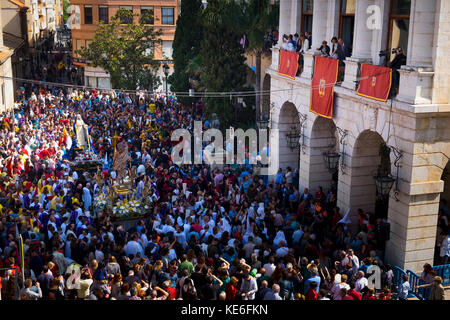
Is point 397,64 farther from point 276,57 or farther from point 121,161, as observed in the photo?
point 121,161

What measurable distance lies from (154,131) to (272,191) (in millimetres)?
11017

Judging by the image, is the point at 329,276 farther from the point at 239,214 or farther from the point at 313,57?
the point at 313,57

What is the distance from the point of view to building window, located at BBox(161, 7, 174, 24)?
178 feet

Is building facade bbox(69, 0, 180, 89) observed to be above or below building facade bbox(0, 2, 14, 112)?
above

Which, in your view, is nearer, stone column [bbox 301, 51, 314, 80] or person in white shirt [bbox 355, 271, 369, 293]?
person in white shirt [bbox 355, 271, 369, 293]

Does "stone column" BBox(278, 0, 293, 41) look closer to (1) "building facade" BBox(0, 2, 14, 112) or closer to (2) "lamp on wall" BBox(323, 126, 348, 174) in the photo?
(2) "lamp on wall" BBox(323, 126, 348, 174)

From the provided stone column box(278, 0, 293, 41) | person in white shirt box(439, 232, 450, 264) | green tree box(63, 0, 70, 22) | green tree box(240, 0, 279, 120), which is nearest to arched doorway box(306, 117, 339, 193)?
stone column box(278, 0, 293, 41)

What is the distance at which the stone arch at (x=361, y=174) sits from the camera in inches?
685

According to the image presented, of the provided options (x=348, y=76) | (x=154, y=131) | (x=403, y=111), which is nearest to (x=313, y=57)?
(x=348, y=76)

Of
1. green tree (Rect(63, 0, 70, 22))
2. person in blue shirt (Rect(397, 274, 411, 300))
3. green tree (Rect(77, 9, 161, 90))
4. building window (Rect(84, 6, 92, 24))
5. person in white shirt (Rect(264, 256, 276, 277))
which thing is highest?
green tree (Rect(63, 0, 70, 22))

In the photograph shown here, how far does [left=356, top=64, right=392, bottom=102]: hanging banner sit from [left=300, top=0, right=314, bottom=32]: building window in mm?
5446

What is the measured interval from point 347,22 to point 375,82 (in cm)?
386

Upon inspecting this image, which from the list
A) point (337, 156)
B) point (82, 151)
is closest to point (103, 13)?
point (82, 151)

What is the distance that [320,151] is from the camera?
67.1 feet
